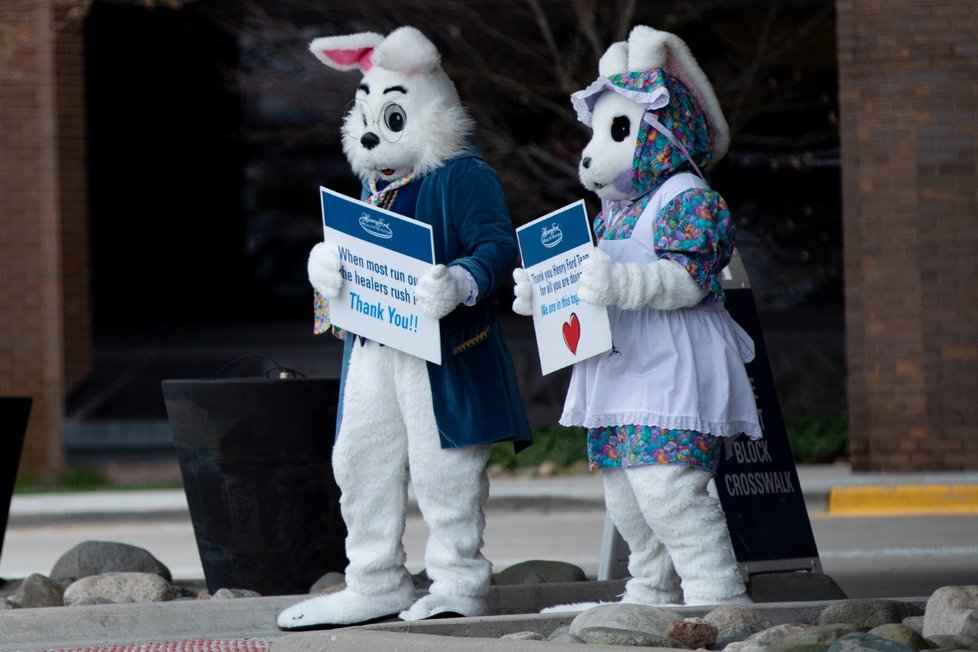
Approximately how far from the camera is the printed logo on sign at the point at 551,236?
5152mm

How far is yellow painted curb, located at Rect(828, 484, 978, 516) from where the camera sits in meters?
10.1

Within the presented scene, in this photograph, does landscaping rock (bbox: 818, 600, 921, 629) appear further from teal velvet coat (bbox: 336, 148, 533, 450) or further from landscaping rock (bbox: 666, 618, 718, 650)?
teal velvet coat (bbox: 336, 148, 533, 450)

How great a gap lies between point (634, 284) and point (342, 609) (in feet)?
4.87

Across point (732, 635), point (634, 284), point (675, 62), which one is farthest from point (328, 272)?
point (732, 635)

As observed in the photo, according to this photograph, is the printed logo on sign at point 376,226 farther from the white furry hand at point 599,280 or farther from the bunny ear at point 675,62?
the bunny ear at point 675,62

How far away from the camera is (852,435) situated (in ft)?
37.0

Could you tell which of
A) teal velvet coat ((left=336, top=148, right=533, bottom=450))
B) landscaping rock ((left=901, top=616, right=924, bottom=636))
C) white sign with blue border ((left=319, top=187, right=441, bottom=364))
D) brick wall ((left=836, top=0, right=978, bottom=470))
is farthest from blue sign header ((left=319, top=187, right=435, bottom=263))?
brick wall ((left=836, top=0, right=978, bottom=470))

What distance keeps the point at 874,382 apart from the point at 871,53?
89.5 inches

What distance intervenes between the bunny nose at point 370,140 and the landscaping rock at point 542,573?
2.03m

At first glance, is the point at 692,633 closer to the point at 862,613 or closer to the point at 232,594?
the point at 862,613

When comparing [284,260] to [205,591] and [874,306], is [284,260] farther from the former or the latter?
[205,591]

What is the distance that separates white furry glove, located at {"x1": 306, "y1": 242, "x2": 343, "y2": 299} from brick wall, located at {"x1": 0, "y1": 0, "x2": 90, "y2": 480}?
7829 millimetres

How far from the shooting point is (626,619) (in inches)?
182

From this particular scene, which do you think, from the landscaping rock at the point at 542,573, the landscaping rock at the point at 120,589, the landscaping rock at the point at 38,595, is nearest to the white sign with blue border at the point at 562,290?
the landscaping rock at the point at 542,573
